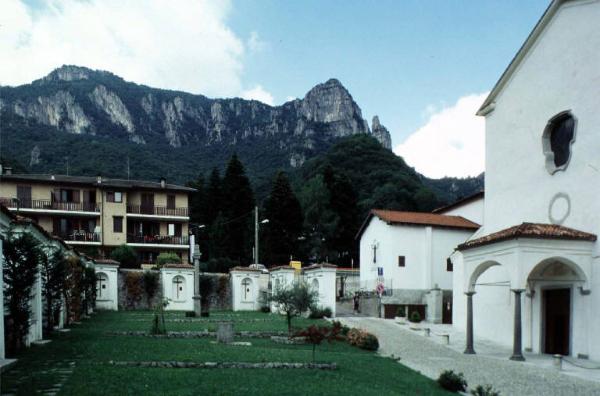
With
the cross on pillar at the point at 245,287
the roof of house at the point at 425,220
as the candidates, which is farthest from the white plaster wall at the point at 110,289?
the roof of house at the point at 425,220

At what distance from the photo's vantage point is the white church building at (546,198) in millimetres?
18672

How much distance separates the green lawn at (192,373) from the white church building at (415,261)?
17.0m

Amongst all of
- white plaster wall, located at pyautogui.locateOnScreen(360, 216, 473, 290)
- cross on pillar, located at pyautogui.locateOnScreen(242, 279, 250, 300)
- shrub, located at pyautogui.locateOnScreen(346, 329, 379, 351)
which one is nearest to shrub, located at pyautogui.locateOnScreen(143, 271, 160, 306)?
cross on pillar, located at pyautogui.locateOnScreen(242, 279, 250, 300)

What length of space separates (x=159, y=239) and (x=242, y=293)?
1732 centimetres

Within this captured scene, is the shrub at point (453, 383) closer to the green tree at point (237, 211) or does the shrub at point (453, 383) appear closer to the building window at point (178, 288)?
the building window at point (178, 288)

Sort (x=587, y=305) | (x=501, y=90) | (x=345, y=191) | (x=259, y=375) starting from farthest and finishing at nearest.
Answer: (x=345, y=191) < (x=501, y=90) < (x=587, y=305) < (x=259, y=375)

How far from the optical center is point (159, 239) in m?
51.8

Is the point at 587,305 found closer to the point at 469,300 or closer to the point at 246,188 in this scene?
the point at 469,300

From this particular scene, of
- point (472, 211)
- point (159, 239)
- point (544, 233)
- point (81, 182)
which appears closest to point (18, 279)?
point (544, 233)

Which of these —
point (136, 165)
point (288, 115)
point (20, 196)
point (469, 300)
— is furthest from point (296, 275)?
point (288, 115)

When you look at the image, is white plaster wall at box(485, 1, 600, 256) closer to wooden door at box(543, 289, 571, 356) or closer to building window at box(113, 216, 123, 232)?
wooden door at box(543, 289, 571, 356)

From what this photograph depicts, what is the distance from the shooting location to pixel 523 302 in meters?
A: 21.9

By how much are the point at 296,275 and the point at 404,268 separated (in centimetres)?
735

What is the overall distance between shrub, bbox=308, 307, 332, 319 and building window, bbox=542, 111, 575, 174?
44.5ft
